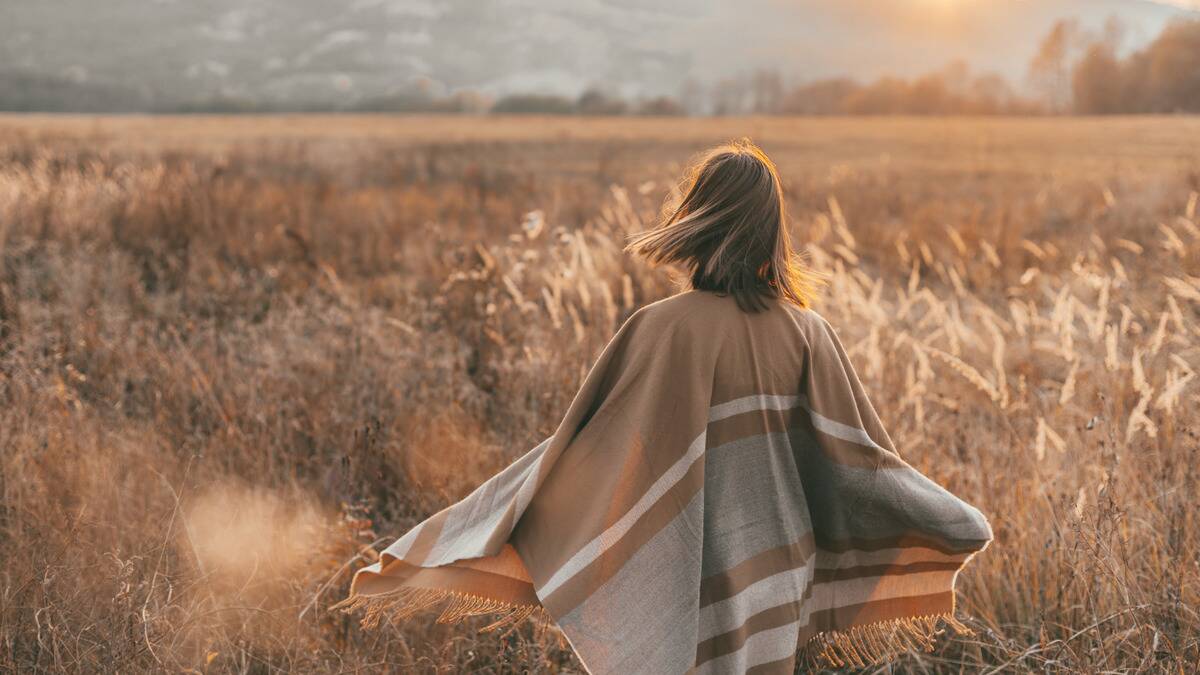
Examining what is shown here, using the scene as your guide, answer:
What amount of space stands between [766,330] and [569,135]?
96.0 ft

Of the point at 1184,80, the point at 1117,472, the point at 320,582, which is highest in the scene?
the point at 1184,80

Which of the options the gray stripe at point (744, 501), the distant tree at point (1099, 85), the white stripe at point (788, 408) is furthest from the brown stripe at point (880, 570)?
the distant tree at point (1099, 85)

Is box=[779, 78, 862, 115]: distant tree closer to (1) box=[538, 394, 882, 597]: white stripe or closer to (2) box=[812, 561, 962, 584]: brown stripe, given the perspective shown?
(2) box=[812, 561, 962, 584]: brown stripe

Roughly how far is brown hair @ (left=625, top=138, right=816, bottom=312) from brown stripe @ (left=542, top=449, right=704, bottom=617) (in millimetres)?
442

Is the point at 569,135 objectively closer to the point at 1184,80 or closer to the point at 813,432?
the point at 813,432

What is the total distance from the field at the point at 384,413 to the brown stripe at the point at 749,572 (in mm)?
668

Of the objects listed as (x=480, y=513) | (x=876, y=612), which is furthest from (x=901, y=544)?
(x=480, y=513)

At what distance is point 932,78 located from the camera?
211 ft

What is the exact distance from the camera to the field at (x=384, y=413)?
2742 millimetres

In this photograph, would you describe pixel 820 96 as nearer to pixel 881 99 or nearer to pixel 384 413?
pixel 881 99

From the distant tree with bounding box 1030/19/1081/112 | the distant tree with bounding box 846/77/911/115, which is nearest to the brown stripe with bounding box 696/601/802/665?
the distant tree with bounding box 846/77/911/115

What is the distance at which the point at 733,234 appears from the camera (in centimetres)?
204

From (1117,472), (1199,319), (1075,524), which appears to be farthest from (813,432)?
(1199,319)

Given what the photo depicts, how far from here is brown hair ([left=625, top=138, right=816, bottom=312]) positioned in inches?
80.4
